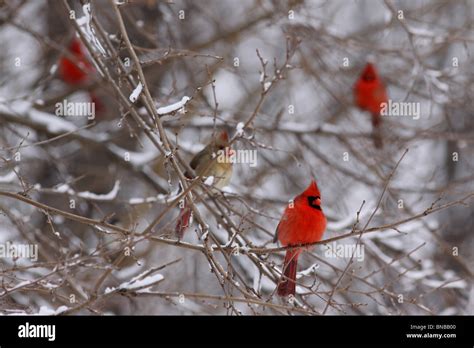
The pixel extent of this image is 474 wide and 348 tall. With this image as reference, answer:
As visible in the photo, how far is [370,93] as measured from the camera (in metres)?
6.53

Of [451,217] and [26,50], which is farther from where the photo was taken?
[451,217]

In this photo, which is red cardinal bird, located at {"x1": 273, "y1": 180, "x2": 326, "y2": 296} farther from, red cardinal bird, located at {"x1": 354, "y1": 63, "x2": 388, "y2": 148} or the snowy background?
red cardinal bird, located at {"x1": 354, "y1": 63, "x2": 388, "y2": 148}

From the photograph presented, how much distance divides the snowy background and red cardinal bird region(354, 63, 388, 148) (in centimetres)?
15

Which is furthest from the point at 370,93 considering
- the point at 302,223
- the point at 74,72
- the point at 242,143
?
the point at 302,223

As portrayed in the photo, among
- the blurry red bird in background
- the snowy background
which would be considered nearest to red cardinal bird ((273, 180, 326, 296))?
the snowy background

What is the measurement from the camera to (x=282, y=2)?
20.5 feet

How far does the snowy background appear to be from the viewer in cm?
480

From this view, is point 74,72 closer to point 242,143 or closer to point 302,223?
point 242,143

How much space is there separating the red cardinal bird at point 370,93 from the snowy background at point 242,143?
15 centimetres

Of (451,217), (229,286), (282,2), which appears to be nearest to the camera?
(229,286)

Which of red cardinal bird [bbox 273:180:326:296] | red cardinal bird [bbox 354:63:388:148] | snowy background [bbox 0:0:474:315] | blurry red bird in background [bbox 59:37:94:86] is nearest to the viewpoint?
red cardinal bird [bbox 273:180:326:296]
